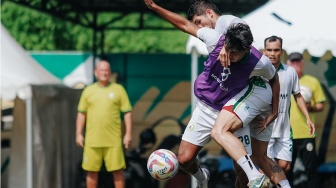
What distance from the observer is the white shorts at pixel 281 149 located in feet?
43.7

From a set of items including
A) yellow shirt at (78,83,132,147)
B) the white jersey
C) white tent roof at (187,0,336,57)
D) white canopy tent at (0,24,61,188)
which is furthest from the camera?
yellow shirt at (78,83,132,147)

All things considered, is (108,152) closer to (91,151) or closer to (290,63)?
(91,151)

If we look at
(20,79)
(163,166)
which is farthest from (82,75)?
(163,166)

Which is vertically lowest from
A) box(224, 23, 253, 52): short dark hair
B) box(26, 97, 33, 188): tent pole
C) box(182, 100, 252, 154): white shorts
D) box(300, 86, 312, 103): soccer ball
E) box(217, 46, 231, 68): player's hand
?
box(26, 97, 33, 188): tent pole

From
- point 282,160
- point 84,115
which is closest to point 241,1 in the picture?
point 84,115

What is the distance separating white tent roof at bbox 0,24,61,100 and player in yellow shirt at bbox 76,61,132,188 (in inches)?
31.5

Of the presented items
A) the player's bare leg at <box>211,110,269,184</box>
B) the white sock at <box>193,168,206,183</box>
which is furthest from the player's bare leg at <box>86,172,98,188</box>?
the player's bare leg at <box>211,110,269,184</box>

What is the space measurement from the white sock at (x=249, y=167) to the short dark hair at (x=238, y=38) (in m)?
1.06

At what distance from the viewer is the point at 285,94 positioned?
13.0 metres

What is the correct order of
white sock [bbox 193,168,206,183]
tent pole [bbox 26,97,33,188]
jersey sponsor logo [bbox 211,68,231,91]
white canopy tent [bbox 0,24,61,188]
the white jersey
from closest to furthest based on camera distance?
jersey sponsor logo [bbox 211,68,231,91] < white sock [bbox 193,168,206,183] < the white jersey < white canopy tent [bbox 0,24,61,188] < tent pole [bbox 26,97,33,188]

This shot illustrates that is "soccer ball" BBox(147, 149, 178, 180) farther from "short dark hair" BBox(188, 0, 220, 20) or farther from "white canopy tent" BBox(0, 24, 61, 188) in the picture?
"white canopy tent" BBox(0, 24, 61, 188)

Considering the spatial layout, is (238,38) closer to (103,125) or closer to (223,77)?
(223,77)

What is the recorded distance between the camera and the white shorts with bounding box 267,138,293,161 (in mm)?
13305

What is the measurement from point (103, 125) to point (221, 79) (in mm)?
4533
